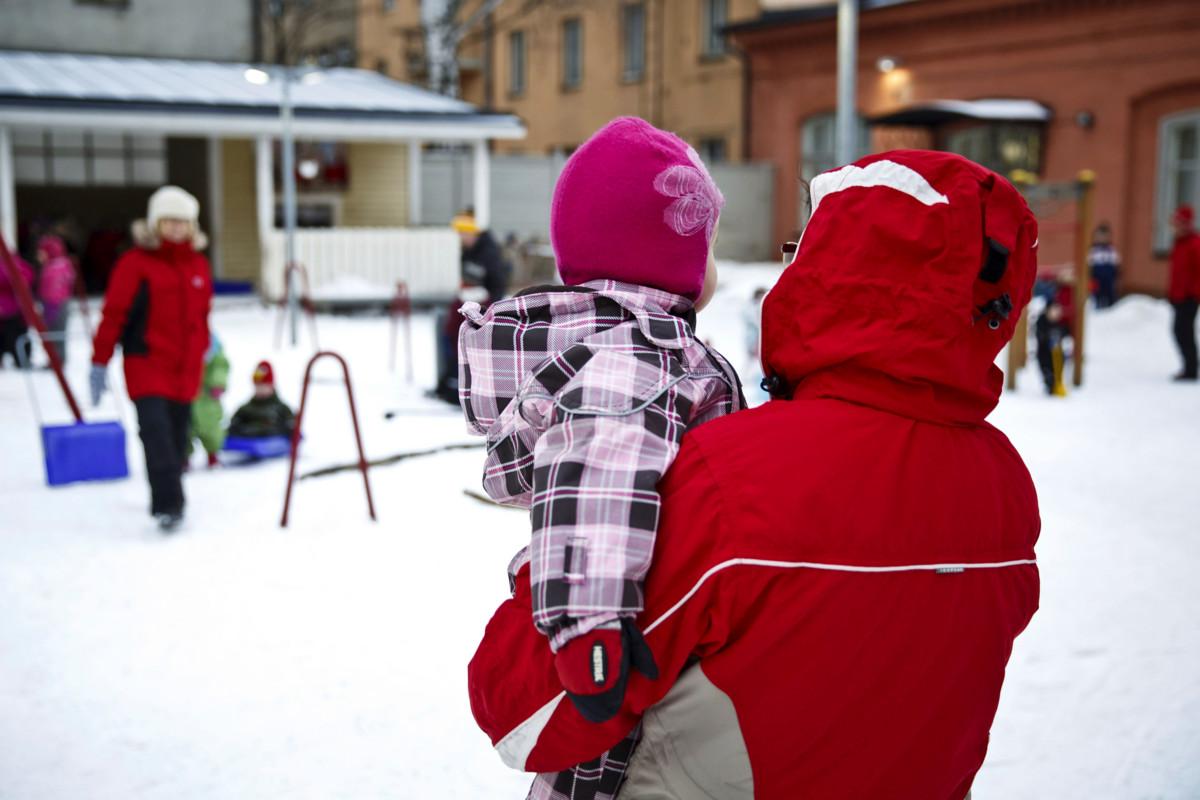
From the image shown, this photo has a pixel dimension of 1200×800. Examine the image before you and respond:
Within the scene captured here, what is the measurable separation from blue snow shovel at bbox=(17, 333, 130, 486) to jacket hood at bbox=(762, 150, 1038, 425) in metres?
7.10

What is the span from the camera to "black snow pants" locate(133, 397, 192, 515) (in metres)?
6.47

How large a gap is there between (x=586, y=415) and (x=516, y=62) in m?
35.6

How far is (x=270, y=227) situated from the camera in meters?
19.6

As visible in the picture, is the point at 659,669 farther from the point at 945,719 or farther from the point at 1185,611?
the point at 1185,611

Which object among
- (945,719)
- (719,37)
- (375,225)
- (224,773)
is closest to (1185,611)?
(224,773)

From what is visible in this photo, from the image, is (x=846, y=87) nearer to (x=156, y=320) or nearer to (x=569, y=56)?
(x=156, y=320)

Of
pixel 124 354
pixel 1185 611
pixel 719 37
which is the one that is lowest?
pixel 1185 611

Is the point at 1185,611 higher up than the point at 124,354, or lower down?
lower down

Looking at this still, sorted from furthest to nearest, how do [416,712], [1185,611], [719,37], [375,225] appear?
[719,37]
[375,225]
[1185,611]
[416,712]

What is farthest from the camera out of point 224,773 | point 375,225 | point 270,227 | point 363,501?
point 375,225

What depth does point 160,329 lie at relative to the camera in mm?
6520

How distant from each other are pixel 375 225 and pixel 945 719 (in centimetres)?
2321

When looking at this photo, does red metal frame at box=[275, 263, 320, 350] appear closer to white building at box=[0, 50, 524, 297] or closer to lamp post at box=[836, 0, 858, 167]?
white building at box=[0, 50, 524, 297]

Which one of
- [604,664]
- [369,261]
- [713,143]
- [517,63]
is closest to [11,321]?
[369,261]
